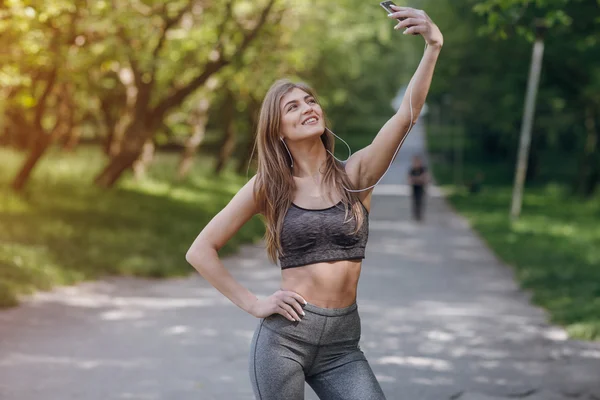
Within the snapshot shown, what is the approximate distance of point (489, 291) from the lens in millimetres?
12266

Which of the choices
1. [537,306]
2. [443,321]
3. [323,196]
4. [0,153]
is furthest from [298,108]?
[0,153]

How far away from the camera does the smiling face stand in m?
3.60

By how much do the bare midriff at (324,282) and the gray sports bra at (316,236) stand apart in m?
0.03

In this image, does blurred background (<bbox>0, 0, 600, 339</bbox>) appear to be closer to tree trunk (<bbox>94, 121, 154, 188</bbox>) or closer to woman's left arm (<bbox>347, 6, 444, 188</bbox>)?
tree trunk (<bbox>94, 121, 154, 188</bbox>)

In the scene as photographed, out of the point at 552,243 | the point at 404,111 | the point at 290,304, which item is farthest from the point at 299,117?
the point at 552,243

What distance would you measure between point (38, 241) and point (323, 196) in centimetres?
1068

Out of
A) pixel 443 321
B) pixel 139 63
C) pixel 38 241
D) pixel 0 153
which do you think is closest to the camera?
pixel 443 321

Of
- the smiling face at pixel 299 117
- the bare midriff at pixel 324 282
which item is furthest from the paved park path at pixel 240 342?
the smiling face at pixel 299 117

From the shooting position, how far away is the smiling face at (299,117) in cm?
360

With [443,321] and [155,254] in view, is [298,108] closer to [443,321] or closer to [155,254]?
[443,321]

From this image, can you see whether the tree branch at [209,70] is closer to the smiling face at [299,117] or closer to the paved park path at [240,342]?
the paved park path at [240,342]

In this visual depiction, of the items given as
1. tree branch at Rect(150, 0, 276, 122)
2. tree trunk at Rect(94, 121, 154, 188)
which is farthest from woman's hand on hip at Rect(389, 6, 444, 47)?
tree trunk at Rect(94, 121, 154, 188)

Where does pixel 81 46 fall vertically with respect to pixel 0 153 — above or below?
above

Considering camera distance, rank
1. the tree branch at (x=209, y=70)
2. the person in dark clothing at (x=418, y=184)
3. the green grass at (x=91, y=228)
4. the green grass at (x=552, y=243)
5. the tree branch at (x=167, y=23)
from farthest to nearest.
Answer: the person in dark clothing at (x=418, y=184), the tree branch at (x=209, y=70), the tree branch at (x=167, y=23), the green grass at (x=91, y=228), the green grass at (x=552, y=243)
